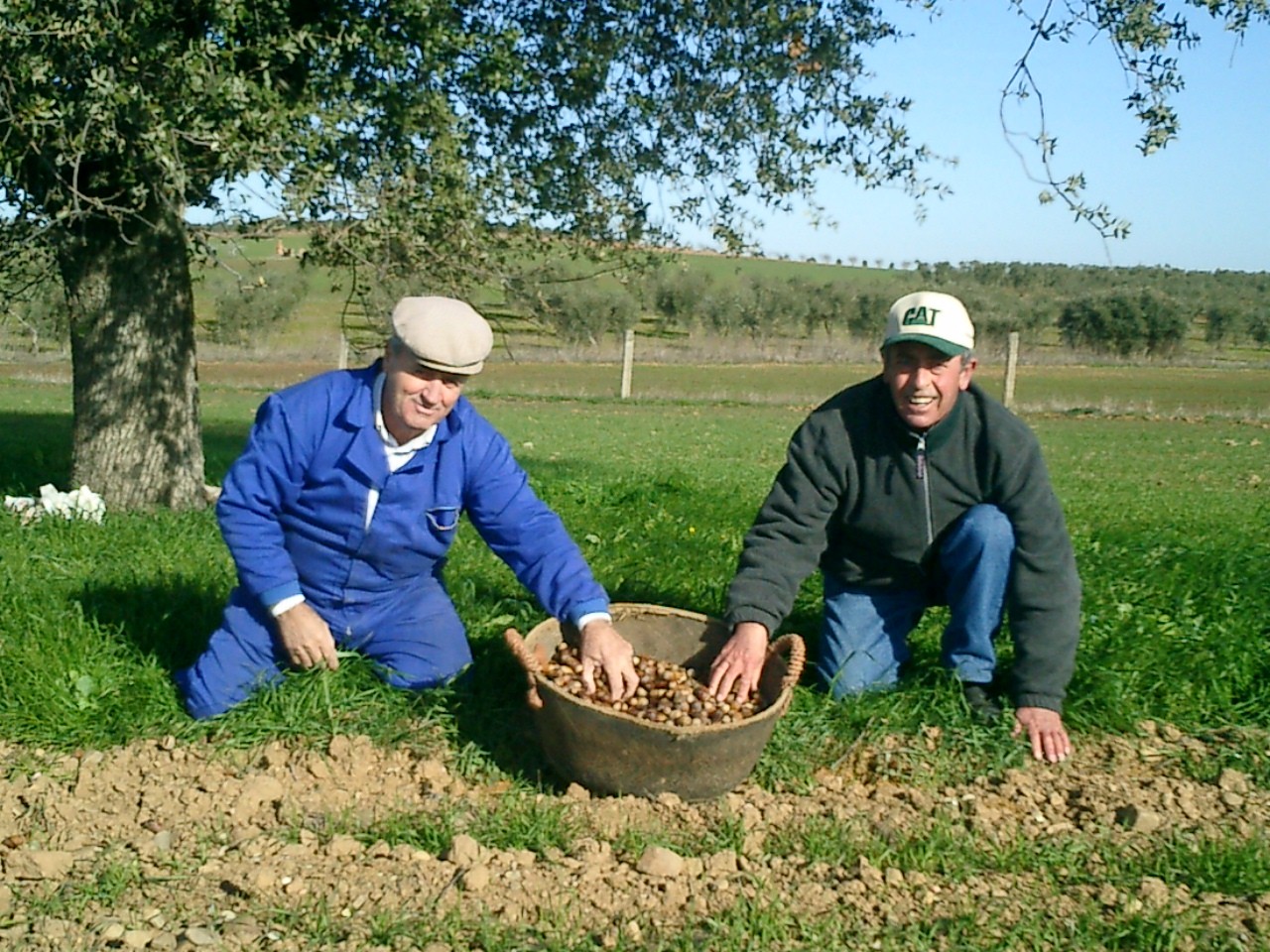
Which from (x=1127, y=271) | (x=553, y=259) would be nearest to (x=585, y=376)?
(x=553, y=259)

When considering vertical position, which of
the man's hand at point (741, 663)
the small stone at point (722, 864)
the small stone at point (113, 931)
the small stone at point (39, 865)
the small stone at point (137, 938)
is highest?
the man's hand at point (741, 663)

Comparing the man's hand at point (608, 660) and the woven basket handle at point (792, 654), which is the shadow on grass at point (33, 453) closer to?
the man's hand at point (608, 660)

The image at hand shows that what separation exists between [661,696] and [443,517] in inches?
39.9

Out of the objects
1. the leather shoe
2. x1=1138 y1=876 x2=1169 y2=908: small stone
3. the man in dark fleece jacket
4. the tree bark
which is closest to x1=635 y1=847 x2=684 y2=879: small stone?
the man in dark fleece jacket

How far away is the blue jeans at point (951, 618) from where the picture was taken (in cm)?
470

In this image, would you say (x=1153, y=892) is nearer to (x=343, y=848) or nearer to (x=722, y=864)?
(x=722, y=864)

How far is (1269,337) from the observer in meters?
54.6

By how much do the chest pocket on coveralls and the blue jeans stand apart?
152cm

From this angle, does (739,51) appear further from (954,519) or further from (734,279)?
(734,279)

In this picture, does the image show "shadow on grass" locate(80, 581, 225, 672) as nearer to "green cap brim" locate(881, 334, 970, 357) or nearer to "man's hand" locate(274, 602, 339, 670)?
"man's hand" locate(274, 602, 339, 670)

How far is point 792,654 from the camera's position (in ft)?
14.1

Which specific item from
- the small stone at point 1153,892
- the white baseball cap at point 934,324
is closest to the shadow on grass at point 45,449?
the white baseball cap at point 934,324

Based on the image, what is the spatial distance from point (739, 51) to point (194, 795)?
22.3 ft

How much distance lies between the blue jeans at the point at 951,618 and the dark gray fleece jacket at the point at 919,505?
69 millimetres
